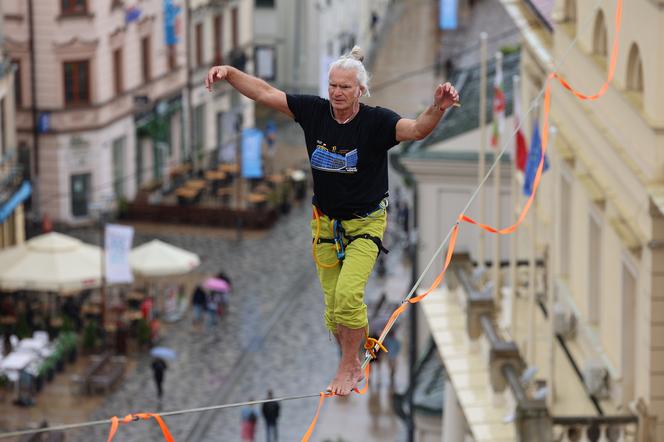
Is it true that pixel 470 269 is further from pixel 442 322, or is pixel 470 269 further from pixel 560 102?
pixel 560 102

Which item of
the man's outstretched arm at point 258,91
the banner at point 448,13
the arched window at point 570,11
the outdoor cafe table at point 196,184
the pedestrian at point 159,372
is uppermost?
the banner at point 448,13

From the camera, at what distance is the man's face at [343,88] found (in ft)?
47.9

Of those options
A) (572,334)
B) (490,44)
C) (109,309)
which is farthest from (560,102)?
(490,44)

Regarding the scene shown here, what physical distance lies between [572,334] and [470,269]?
6.06m

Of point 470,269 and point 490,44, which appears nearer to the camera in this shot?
point 470,269

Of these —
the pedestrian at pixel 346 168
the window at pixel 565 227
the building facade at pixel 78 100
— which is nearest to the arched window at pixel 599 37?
the window at pixel 565 227

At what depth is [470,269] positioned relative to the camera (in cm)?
3734

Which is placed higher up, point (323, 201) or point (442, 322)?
point (323, 201)

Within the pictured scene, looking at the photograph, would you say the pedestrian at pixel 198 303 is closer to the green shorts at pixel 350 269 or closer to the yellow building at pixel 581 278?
the yellow building at pixel 581 278

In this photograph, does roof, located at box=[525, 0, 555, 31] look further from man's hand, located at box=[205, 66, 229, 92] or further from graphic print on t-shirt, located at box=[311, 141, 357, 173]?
man's hand, located at box=[205, 66, 229, 92]

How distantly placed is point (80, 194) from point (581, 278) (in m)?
46.1

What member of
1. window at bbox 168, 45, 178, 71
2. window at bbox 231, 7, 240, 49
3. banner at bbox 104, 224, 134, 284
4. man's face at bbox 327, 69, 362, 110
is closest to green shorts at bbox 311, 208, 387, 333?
man's face at bbox 327, 69, 362, 110

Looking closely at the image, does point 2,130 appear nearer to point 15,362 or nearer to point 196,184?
point 196,184

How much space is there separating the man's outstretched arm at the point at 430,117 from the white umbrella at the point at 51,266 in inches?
1603
